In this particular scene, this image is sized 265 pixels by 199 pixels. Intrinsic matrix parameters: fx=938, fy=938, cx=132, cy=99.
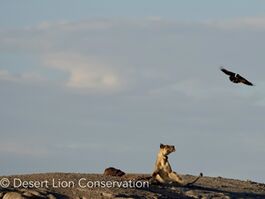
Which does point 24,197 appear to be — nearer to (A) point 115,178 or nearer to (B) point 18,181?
(B) point 18,181

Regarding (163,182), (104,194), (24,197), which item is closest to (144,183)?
(163,182)

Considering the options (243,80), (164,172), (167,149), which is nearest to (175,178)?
(164,172)

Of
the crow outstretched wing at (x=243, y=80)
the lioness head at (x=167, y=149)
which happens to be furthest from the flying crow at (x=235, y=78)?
the lioness head at (x=167, y=149)

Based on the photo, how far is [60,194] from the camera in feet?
86.7

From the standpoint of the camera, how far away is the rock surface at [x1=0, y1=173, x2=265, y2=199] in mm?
26477

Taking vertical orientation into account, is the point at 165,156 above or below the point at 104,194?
above

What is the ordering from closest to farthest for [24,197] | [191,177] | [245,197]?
[24,197] → [245,197] → [191,177]

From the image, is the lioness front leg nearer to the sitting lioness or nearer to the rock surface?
the sitting lioness

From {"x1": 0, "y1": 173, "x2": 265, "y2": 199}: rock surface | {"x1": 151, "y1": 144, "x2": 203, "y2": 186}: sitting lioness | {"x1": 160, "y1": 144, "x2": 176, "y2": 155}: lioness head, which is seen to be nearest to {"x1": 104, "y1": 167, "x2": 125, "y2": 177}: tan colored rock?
{"x1": 0, "y1": 173, "x2": 265, "y2": 199}: rock surface

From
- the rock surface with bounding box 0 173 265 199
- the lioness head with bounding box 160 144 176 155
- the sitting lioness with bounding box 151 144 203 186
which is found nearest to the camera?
the rock surface with bounding box 0 173 265 199

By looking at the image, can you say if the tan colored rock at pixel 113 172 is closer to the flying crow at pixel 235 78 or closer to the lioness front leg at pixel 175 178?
the lioness front leg at pixel 175 178

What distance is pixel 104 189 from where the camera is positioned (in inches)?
1077

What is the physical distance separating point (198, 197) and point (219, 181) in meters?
5.17

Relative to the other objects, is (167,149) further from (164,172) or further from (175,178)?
(175,178)
